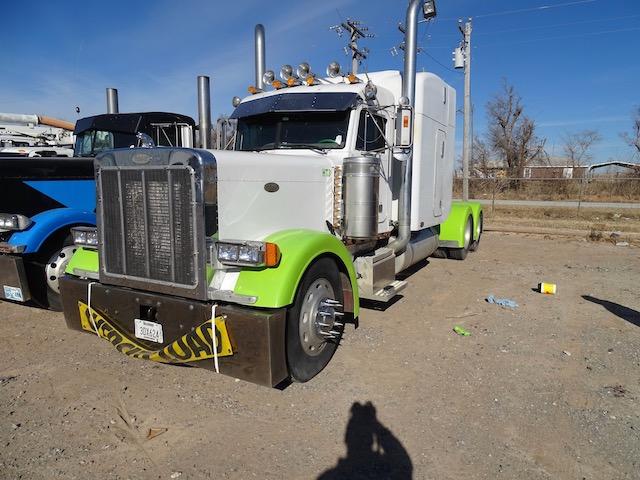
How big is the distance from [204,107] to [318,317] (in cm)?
313

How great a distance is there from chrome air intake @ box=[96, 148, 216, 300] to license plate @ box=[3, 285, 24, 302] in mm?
1930

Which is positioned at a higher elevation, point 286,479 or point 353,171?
point 353,171

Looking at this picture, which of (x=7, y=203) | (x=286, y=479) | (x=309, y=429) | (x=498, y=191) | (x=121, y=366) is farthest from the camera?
(x=498, y=191)

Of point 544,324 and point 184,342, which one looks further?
point 544,324

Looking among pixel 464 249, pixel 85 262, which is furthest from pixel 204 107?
pixel 464 249

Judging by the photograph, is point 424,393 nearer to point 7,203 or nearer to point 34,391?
point 34,391

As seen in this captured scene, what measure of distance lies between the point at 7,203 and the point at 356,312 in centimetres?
450

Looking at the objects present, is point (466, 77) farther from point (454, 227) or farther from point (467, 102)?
point (454, 227)

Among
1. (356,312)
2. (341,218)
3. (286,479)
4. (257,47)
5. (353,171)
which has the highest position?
(257,47)

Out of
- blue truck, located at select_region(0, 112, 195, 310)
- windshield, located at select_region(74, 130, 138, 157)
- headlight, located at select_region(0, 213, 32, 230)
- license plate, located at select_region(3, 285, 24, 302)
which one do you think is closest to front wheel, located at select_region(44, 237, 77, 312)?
blue truck, located at select_region(0, 112, 195, 310)

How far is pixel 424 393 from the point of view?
152 inches

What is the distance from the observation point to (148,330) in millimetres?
3592

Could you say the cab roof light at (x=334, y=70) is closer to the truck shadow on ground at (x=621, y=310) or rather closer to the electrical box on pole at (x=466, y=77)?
the truck shadow on ground at (x=621, y=310)

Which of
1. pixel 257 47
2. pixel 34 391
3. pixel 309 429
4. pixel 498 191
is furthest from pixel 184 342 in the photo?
pixel 498 191
